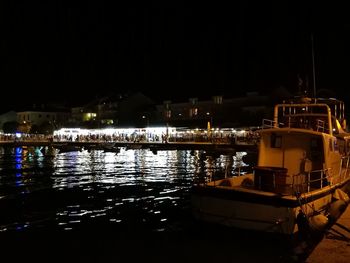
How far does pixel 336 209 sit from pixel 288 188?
197cm

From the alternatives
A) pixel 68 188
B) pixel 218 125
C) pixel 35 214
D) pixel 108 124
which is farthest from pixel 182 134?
pixel 35 214

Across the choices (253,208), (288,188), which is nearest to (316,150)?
(288,188)

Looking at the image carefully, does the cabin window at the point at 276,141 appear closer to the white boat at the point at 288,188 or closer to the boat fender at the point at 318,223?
the white boat at the point at 288,188

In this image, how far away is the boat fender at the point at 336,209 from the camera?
53.1 feet

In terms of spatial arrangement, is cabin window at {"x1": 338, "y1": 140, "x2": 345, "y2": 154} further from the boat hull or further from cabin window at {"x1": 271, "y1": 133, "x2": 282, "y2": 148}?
the boat hull

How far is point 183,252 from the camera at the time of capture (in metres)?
14.1

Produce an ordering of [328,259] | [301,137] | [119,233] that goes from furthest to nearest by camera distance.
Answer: [301,137] → [119,233] → [328,259]

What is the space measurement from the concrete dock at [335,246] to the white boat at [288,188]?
580 mm

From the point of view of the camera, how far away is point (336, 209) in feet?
53.9

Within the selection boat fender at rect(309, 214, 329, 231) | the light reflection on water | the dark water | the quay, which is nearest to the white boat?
boat fender at rect(309, 214, 329, 231)

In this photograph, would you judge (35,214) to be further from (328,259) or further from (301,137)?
(328,259)

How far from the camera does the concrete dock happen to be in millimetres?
10969

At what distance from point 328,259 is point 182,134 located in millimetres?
74885

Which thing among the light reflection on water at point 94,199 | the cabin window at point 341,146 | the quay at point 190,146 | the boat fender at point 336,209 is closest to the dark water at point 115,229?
the light reflection on water at point 94,199
